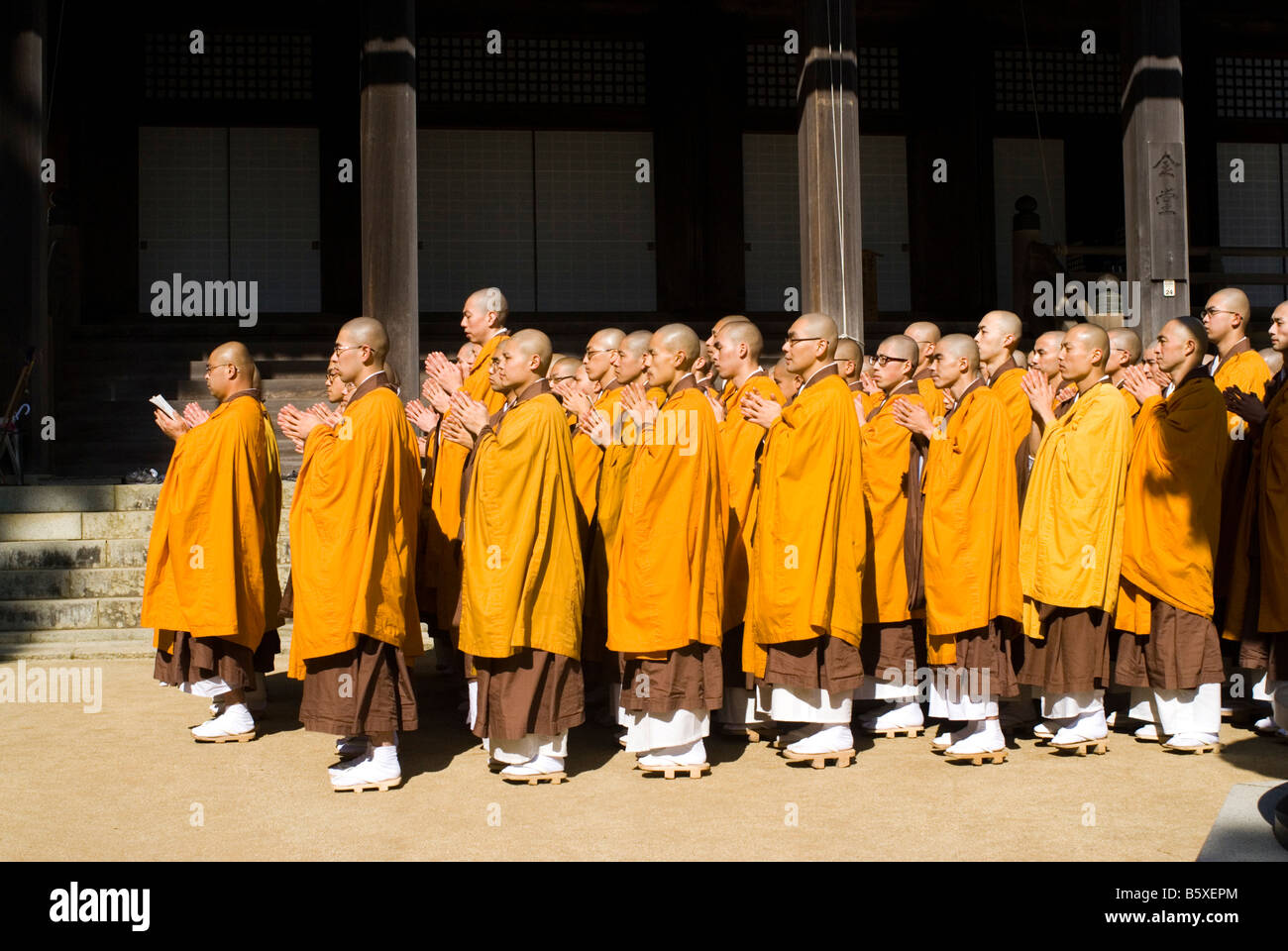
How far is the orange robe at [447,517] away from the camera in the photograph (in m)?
6.77

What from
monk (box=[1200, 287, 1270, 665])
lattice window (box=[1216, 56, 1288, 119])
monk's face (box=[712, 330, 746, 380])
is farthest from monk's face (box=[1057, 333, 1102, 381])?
lattice window (box=[1216, 56, 1288, 119])

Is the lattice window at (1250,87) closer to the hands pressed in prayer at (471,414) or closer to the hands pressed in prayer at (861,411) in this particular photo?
the hands pressed in prayer at (861,411)

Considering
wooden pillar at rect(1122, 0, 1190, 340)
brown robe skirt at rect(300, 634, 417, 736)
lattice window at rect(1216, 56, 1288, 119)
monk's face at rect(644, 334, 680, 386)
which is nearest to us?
brown robe skirt at rect(300, 634, 417, 736)

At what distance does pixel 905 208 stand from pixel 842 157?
4572 millimetres

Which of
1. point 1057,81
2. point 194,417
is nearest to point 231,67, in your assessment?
point 194,417

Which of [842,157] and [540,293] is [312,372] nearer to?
[540,293]

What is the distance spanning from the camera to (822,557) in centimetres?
571

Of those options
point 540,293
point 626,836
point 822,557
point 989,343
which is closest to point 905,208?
point 540,293

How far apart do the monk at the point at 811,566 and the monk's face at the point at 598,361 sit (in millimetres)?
1314

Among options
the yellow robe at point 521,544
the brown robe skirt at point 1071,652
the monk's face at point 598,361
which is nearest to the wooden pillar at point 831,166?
the monk's face at point 598,361

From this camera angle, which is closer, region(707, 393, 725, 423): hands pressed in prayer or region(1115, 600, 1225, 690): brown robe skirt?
region(1115, 600, 1225, 690): brown robe skirt

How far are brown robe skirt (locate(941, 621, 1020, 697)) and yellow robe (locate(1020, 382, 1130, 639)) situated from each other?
16cm

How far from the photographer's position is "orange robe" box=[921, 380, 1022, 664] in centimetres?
589

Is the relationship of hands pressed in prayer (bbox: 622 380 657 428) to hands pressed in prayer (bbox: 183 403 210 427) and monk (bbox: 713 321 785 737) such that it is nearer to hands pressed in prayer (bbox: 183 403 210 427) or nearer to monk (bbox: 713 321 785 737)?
monk (bbox: 713 321 785 737)
